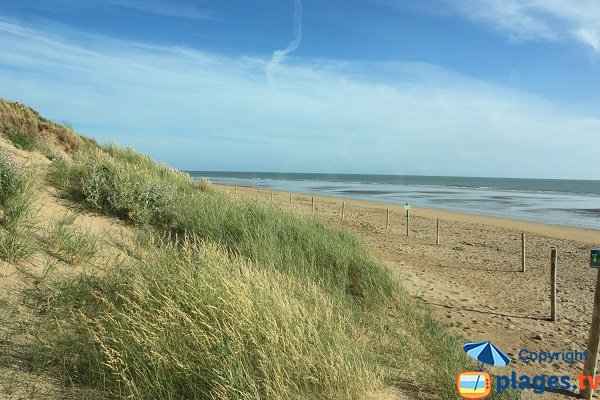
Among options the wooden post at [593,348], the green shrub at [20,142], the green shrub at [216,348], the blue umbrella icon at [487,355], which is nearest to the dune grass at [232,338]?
the green shrub at [216,348]

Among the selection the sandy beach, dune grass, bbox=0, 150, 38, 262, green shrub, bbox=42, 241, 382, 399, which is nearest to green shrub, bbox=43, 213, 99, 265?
dune grass, bbox=0, 150, 38, 262

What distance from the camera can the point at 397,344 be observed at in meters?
5.09

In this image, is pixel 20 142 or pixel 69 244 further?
pixel 20 142

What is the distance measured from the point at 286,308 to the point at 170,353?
1044mm

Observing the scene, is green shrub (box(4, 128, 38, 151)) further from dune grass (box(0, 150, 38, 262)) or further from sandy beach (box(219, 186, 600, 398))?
sandy beach (box(219, 186, 600, 398))

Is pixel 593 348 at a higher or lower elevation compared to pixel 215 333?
lower

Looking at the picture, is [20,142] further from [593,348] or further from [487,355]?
[593,348]

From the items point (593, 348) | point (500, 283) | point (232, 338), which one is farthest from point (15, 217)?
point (500, 283)

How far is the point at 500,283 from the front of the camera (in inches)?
448

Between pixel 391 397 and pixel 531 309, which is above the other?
pixel 391 397

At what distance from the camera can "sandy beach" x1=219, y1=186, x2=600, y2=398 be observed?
729cm

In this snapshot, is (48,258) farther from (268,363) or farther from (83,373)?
(268,363)

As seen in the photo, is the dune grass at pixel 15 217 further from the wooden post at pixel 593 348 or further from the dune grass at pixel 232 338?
the wooden post at pixel 593 348

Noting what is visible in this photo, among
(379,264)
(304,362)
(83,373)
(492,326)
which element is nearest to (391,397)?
(304,362)
